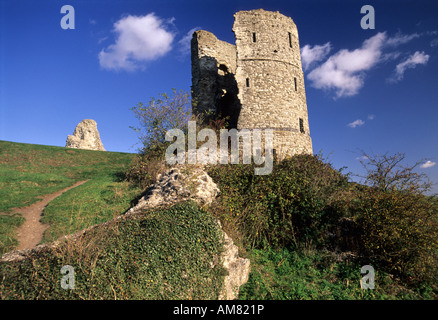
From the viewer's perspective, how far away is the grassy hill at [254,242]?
4.93 meters

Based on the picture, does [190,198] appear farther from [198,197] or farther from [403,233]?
[403,233]

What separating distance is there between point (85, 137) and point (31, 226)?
116 feet

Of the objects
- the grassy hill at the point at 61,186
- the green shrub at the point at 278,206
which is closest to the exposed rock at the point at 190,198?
the green shrub at the point at 278,206

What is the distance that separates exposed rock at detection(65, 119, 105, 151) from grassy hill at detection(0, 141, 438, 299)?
30.1 m

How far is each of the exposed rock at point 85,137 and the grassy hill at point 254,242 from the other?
98.9ft

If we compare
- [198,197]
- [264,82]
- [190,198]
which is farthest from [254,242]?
[264,82]

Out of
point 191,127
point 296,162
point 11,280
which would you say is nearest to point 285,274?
point 296,162

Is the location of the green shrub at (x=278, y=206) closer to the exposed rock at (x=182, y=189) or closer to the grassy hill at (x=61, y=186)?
the exposed rock at (x=182, y=189)

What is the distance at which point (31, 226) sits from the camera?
9367mm

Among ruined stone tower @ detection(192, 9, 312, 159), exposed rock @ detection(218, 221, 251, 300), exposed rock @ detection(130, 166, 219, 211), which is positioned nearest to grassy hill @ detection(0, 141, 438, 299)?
exposed rock @ detection(218, 221, 251, 300)

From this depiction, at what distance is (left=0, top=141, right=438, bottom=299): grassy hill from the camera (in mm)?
4926

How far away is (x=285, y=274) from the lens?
752 cm
